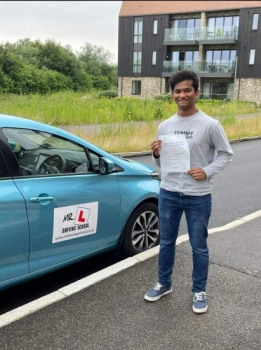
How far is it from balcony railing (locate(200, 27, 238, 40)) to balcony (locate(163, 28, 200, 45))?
84 cm

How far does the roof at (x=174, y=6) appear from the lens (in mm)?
41469

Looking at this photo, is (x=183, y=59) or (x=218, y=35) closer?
(x=218, y=35)

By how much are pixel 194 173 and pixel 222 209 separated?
12.3ft

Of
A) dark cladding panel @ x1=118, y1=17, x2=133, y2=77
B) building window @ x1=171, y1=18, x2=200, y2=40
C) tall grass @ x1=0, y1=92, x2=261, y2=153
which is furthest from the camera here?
dark cladding panel @ x1=118, y1=17, x2=133, y2=77

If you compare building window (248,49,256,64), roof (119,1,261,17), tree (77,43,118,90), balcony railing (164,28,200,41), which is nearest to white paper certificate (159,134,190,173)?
building window (248,49,256,64)

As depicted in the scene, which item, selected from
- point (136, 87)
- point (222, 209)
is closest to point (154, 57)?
point (136, 87)

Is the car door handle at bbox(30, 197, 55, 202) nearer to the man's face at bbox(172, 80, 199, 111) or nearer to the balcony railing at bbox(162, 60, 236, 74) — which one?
the man's face at bbox(172, 80, 199, 111)

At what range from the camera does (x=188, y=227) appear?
299 cm

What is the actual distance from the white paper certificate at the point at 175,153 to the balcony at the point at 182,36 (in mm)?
43237

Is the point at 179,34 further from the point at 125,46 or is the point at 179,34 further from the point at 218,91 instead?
the point at 218,91

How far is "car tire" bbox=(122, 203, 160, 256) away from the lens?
157 inches

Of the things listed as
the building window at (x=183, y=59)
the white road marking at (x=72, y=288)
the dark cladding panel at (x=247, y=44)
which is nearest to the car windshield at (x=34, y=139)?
the white road marking at (x=72, y=288)

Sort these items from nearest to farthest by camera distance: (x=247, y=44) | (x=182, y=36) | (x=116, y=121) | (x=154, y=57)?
(x=116, y=121), (x=247, y=44), (x=182, y=36), (x=154, y=57)

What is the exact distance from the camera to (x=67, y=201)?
3.24 meters
